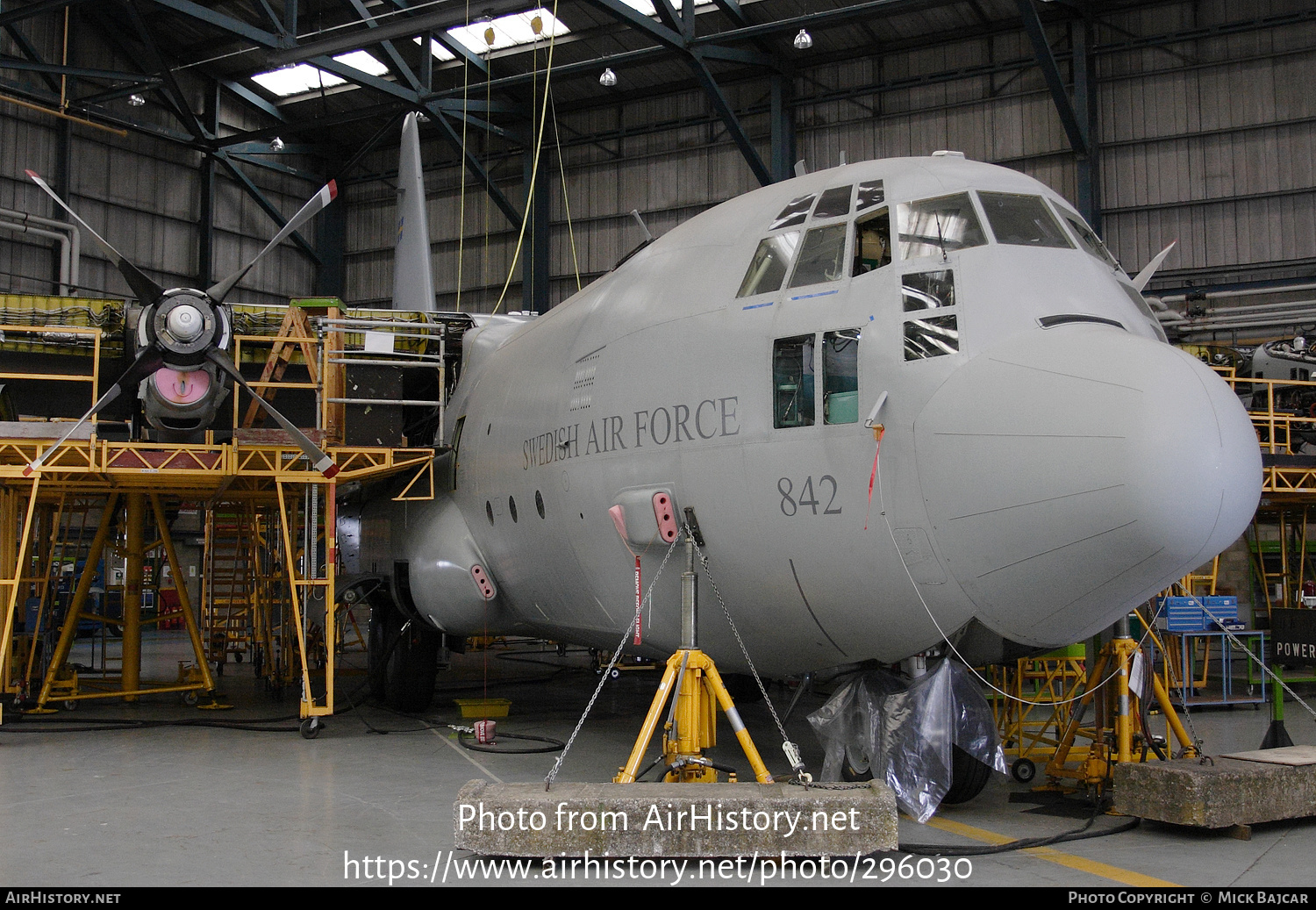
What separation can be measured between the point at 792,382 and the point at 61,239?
100 ft

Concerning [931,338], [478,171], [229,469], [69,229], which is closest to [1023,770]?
[931,338]

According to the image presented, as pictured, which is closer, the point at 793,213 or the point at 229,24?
the point at 793,213

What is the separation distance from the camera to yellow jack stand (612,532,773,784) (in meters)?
8.00

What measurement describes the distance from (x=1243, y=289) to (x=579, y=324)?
2307cm

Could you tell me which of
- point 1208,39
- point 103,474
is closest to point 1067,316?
point 103,474

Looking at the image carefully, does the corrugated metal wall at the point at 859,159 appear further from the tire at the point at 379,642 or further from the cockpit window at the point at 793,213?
the cockpit window at the point at 793,213

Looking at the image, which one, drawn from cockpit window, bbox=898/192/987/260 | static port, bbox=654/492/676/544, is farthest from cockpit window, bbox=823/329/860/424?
static port, bbox=654/492/676/544

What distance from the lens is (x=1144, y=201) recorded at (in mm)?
29094

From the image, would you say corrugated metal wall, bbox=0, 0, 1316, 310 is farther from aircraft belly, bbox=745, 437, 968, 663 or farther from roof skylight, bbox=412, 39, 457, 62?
aircraft belly, bbox=745, 437, 968, 663

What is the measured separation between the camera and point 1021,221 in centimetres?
826

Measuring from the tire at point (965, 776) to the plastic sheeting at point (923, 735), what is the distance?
21 cm

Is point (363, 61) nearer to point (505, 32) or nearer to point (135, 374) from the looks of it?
point (505, 32)

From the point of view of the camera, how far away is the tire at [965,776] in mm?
Result: 8539

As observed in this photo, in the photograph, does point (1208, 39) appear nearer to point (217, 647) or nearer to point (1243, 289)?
point (1243, 289)
